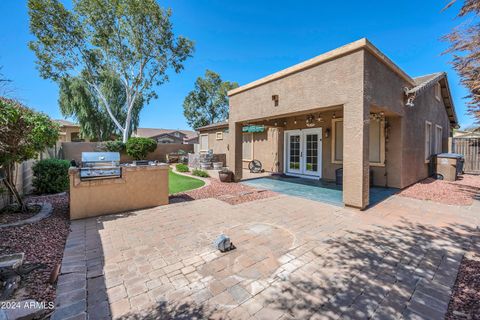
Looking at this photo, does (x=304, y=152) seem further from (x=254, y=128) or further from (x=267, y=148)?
(x=254, y=128)

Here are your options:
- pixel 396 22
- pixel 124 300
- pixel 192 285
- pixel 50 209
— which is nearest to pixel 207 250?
pixel 192 285

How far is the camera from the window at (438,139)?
11.5 metres

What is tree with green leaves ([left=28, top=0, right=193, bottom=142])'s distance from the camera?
16.0 meters

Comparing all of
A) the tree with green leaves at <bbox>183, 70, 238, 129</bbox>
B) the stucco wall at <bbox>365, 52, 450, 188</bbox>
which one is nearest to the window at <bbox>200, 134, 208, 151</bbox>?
the stucco wall at <bbox>365, 52, 450, 188</bbox>

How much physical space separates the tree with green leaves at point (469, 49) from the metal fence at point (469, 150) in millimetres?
6680

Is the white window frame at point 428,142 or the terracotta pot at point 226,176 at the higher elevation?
the white window frame at point 428,142

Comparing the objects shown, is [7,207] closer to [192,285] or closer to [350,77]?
[192,285]

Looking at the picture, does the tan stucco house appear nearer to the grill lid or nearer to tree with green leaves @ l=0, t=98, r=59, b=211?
the grill lid

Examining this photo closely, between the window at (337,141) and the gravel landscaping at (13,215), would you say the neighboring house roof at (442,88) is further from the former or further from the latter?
the gravel landscaping at (13,215)

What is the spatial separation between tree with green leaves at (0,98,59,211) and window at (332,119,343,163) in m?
9.68

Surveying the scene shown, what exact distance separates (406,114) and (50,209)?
1172 cm

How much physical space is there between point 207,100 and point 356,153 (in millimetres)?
32316

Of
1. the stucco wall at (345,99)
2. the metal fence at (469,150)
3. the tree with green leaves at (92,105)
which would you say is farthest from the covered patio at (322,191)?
the tree with green leaves at (92,105)

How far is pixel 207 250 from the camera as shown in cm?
338
